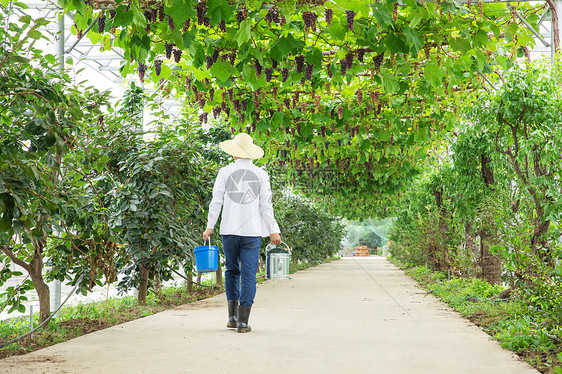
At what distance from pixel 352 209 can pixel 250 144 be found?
17756mm

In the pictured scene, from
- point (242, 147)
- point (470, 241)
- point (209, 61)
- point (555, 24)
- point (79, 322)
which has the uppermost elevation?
point (555, 24)

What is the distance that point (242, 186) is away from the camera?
18.2 feet

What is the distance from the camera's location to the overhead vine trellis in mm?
4691

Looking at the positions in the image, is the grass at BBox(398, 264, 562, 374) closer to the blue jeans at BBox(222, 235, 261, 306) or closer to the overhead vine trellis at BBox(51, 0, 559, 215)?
the blue jeans at BBox(222, 235, 261, 306)

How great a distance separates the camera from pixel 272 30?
5.58 m

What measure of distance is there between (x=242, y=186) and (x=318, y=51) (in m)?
1.54

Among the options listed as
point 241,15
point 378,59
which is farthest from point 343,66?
point 241,15

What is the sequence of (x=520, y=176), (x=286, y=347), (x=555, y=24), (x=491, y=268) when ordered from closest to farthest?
(x=286, y=347) → (x=555, y=24) → (x=520, y=176) → (x=491, y=268)

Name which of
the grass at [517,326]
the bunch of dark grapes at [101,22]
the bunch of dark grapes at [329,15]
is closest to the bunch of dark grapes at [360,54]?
the bunch of dark grapes at [329,15]

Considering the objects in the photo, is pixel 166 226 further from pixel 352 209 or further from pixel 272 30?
pixel 352 209

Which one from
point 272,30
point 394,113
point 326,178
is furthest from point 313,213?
point 272,30

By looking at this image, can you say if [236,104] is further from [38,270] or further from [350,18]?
[38,270]

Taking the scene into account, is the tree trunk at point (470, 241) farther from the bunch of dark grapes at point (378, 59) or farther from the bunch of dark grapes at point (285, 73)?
the bunch of dark grapes at point (285, 73)

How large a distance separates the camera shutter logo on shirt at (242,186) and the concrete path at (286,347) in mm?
1267
